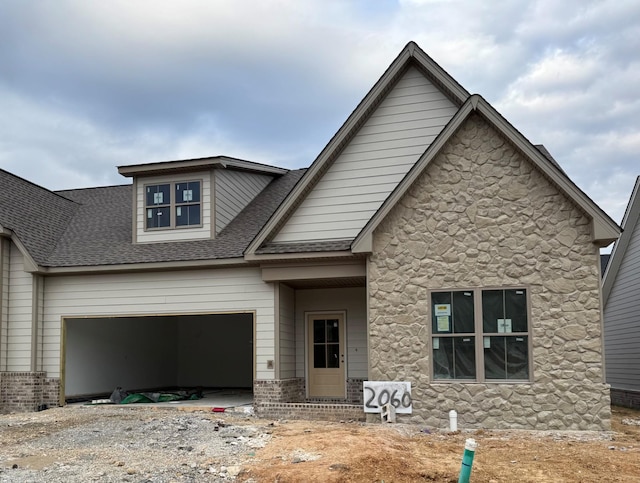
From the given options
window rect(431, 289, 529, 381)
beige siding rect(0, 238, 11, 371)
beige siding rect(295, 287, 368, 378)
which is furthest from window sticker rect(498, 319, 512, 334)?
beige siding rect(0, 238, 11, 371)

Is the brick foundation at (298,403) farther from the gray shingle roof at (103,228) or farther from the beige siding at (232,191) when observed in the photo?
the beige siding at (232,191)

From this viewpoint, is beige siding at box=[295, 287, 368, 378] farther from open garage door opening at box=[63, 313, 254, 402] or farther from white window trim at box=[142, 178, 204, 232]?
open garage door opening at box=[63, 313, 254, 402]

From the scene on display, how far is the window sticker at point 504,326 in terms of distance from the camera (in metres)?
12.5

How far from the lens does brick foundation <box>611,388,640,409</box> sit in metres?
17.0

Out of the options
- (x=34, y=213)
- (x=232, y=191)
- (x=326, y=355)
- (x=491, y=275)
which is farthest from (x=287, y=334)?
(x=34, y=213)

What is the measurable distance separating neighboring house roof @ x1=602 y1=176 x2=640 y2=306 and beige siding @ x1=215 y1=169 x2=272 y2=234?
31.3 feet

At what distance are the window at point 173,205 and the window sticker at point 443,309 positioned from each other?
6669 mm

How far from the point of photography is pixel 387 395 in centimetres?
1295

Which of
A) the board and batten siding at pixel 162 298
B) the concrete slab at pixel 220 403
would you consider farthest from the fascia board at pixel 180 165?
the concrete slab at pixel 220 403

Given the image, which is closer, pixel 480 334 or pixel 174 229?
pixel 480 334

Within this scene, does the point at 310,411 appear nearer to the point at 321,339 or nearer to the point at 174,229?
the point at 321,339

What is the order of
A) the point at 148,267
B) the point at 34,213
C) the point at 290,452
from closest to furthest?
the point at 290,452, the point at 148,267, the point at 34,213

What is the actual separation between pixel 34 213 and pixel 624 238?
15460mm

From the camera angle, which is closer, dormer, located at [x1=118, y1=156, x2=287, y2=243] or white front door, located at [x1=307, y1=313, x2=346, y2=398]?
white front door, located at [x1=307, y1=313, x2=346, y2=398]
